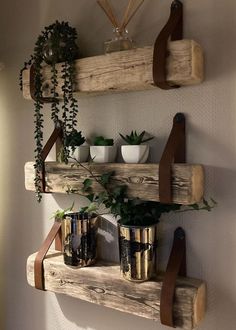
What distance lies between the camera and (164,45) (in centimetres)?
93

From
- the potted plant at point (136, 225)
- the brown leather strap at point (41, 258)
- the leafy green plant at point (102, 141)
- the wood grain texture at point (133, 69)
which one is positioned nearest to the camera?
the wood grain texture at point (133, 69)

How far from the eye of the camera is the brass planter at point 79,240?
1.14 metres

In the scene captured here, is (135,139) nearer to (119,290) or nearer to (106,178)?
(106,178)

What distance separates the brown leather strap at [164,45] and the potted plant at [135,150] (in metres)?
0.19

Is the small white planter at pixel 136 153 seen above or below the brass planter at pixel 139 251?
above

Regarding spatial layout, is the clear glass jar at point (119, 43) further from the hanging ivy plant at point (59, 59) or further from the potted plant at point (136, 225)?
the potted plant at point (136, 225)

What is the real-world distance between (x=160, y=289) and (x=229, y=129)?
541 millimetres

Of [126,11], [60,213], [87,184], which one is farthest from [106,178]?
[126,11]

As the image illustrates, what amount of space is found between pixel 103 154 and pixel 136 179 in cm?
17

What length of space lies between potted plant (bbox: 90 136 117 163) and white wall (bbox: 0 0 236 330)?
7 centimetres

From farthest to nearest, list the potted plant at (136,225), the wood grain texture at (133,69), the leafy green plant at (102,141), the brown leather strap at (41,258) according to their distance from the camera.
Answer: the brown leather strap at (41,258), the leafy green plant at (102,141), the potted plant at (136,225), the wood grain texture at (133,69)

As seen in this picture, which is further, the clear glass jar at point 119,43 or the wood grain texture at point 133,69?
the clear glass jar at point 119,43

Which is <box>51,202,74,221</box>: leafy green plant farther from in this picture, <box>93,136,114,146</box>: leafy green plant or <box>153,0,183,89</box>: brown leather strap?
<box>153,0,183,89</box>: brown leather strap

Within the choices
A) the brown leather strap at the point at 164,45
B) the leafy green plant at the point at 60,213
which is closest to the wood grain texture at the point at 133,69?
the brown leather strap at the point at 164,45
